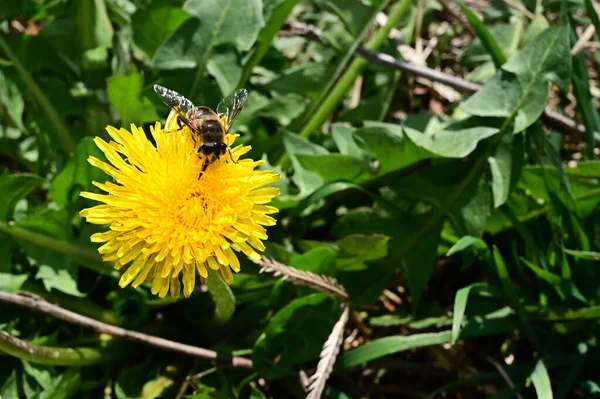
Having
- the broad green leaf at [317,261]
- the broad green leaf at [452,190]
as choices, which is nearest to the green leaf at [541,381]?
the broad green leaf at [452,190]

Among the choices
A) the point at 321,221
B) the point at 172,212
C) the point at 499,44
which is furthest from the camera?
the point at 499,44

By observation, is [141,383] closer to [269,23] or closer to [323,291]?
[323,291]

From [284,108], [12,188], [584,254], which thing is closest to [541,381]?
[584,254]

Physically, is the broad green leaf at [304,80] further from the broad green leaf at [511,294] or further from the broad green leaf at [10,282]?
the broad green leaf at [10,282]

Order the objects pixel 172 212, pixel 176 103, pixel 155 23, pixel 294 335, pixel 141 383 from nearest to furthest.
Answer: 1. pixel 172 212
2. pixel 176 103
3. pixel 294 335
4. pixel 141 383
5. pixel 155 23

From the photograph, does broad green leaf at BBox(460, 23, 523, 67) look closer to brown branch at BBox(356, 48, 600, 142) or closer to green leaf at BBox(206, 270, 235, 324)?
brown branch at BBox(356, 48, 600, 142)

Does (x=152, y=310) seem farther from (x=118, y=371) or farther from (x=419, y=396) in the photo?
(x=419, y=396)
